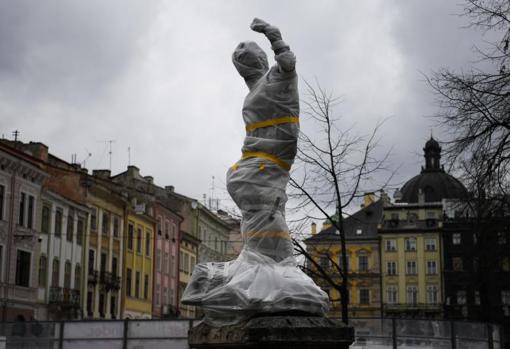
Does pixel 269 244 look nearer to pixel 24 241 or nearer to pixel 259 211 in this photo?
pixel 259 211

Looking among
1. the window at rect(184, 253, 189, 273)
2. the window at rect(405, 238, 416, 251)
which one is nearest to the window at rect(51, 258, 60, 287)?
the window at rect(184, 253, 189, 273)

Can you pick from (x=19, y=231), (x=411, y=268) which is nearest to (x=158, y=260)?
(x=19, y=231)

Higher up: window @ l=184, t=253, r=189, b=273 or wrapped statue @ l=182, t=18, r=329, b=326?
window @ l=184, t=253, r=189, b=273

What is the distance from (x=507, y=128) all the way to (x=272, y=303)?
7087mm

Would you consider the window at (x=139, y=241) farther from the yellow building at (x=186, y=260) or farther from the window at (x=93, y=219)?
the yellow building at (x=186, y=260)

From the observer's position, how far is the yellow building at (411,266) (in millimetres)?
72688

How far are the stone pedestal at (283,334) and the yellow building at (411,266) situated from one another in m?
65.3

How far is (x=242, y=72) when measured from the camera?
407 inches

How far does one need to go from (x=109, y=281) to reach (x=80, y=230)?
4.22m

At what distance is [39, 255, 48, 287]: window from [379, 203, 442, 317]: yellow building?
40332 millimetres

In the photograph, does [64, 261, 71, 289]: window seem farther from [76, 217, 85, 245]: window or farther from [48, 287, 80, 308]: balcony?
[76, 217, 85, 245]: window

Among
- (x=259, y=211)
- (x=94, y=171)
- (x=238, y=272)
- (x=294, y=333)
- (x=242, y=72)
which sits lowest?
(x=294, y=333)

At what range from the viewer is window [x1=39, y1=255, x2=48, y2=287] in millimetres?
39000

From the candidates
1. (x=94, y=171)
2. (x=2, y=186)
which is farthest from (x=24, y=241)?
(x=94, y=171)
